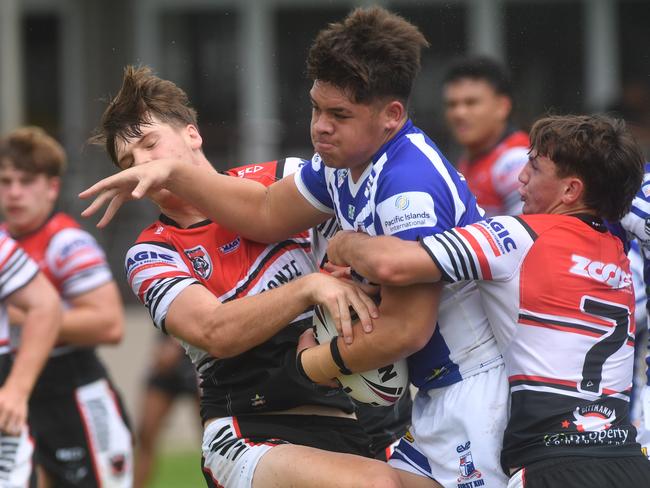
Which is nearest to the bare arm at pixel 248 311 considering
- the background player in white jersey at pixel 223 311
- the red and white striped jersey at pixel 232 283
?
the background player in white jersey at pixel 223 311

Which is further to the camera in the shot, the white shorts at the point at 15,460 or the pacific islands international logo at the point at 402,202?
the white shorts at the point at 15,460

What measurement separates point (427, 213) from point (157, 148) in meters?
1.11

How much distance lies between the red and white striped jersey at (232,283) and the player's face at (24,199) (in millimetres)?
2325

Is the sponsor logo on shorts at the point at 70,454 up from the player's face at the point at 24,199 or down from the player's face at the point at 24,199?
down

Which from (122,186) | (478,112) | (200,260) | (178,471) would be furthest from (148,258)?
(178,471)

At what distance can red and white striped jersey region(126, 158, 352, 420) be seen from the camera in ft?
13.1

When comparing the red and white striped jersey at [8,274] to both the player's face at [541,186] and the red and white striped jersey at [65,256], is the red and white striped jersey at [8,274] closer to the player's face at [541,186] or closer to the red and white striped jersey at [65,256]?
the red and white striped jersey at [65,256]

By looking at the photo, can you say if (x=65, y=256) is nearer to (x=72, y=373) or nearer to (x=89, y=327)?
(x=89, y=327)

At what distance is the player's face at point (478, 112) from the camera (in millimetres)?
7176

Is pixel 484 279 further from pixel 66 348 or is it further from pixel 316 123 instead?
pixel 66 348

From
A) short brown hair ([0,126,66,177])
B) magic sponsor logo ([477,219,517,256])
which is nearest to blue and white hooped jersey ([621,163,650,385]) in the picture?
magic sponsor logo ([477,219,517,256])

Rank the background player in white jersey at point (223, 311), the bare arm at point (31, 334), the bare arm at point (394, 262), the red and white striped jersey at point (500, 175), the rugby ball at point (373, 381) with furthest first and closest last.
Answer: the red and white striped jersey at point (500, 175) → the bare arm at point (31, 334) → the background player in white jersey at point (223, 311) → the rugby ball at point (373, 381) → the bare arm at point (394, 262)

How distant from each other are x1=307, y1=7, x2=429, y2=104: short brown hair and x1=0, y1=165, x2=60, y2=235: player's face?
3153 millimetres

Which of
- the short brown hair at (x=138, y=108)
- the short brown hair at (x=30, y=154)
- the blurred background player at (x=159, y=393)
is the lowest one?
the blurred background player at (x=159, y=393)
